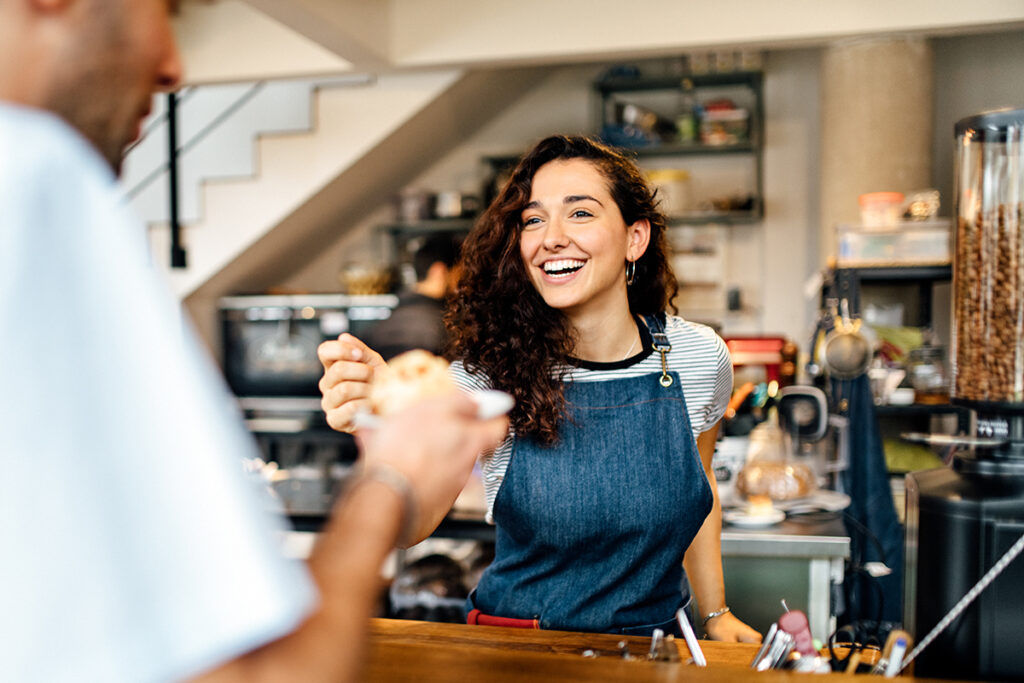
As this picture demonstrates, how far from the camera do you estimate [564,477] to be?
1.51m

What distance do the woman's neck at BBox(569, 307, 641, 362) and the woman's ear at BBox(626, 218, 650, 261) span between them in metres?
0.14

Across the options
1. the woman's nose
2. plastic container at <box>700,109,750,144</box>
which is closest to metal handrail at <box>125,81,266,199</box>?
plastic container at <box>700,109,750,144</box>

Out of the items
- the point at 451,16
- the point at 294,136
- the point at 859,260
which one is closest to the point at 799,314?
the point at 859,260

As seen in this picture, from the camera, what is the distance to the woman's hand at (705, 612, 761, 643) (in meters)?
1.56

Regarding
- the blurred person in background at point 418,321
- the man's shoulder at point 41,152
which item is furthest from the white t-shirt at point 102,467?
the blurred person in background at point 418,321

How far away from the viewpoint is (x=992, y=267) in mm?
1395

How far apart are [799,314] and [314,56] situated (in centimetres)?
329

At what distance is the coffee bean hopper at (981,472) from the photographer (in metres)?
1.14

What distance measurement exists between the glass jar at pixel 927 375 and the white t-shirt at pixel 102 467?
322cm

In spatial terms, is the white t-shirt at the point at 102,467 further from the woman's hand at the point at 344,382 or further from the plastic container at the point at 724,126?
the plastic container at the point at 724,126

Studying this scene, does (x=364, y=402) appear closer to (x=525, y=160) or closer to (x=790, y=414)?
(x=525, y=160)

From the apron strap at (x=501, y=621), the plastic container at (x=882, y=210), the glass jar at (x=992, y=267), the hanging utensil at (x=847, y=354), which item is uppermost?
the plastic container at (x=882, y=210)

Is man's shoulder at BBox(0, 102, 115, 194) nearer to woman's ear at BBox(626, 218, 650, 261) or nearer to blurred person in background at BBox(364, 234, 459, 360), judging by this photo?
woman's ear at BBox(626, 218, 650, 261)

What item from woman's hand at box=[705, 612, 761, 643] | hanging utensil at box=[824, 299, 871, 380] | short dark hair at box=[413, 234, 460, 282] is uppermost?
short dark hair at box=[413, 234, 460, 282]
